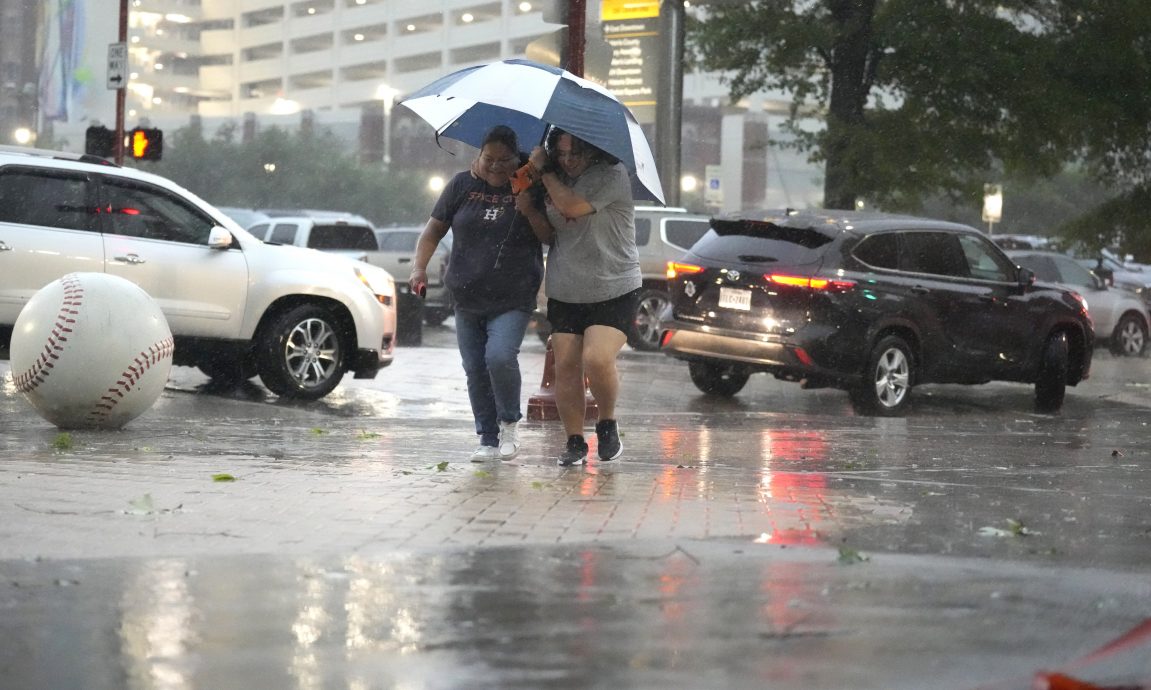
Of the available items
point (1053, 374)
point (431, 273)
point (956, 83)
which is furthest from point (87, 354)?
point (956, 83)

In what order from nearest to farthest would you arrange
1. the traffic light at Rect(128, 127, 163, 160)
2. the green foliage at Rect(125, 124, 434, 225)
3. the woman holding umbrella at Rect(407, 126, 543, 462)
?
the woman holding umbrella at Rect(407, 126, 543, 462), the traffic light at Rect(128, 127, 163, 160), the green foliage at Rect(125, 124, 434, 225)

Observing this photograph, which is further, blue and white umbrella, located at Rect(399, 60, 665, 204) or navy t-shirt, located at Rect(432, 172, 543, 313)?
navy t-shirt, located at Rect(432, 172, 543, 313)

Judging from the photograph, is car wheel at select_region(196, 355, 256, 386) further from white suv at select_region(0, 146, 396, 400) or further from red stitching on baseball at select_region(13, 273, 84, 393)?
red stitching on baseball at select_region(13, 273, 84, 393)

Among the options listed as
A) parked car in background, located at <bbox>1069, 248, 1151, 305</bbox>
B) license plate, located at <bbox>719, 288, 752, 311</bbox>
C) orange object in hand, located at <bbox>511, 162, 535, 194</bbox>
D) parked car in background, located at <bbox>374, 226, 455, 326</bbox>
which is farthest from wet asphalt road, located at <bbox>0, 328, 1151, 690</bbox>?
parked car in background, located at <bbox>1069, 248, 1151, 305</bbox>

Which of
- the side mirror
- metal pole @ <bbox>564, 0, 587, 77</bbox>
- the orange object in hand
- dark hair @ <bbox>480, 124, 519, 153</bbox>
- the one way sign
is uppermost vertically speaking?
the one way sign

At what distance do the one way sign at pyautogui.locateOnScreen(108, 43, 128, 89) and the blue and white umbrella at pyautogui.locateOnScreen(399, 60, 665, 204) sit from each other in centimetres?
1740

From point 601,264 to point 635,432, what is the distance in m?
3.32

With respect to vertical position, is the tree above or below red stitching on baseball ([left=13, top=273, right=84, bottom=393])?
above

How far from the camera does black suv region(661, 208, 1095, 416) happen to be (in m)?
14.2

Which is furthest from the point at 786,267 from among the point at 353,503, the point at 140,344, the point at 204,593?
the point at 204,593

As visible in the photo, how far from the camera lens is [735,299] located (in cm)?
1453

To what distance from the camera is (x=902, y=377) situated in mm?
14758

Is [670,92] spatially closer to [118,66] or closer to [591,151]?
[118,66]

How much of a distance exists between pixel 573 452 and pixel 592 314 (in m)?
0.79
